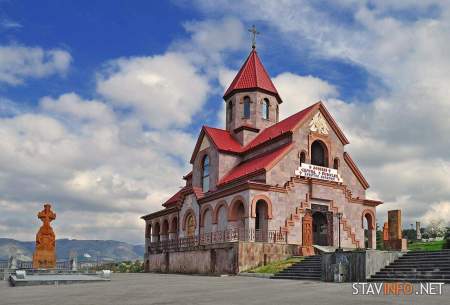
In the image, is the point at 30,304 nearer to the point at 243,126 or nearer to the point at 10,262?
the point at 10,262

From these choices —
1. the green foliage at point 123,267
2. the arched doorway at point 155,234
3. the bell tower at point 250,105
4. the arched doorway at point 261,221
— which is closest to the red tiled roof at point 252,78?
the bell tower at point 250,105

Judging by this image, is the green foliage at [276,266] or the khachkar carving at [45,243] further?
the khachkar carving at [45,243]

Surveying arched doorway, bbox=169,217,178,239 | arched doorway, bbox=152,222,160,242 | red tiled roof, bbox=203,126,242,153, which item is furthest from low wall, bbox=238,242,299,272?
arched doorway, bbox=152,222,160,242

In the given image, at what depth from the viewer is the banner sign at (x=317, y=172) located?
33.3m

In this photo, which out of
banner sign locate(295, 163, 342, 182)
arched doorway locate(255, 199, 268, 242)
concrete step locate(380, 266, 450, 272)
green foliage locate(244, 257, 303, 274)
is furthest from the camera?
banner sign locate(295, 163, 342, 182)

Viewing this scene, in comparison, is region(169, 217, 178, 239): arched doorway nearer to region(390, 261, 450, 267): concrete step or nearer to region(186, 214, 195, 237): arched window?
region(186, 214, 195, 237): arched window

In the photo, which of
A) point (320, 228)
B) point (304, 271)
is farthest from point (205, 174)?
point (304, 271)

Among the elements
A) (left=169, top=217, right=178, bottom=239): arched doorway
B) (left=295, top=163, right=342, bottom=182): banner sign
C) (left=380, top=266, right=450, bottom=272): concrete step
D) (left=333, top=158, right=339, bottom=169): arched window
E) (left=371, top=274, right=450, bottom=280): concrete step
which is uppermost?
(left=333, top=158, right=339, bottom=169): arched window

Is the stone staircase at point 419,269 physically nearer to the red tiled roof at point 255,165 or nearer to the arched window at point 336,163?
the red tiled roof at point 255,165

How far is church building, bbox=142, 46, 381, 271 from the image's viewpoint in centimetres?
3100

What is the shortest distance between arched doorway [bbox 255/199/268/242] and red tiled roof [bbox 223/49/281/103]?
11.8 meters

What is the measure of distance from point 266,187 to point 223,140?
8.89 meters

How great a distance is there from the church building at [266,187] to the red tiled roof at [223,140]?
3.2 inches

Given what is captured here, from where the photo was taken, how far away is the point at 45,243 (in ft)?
93.7
